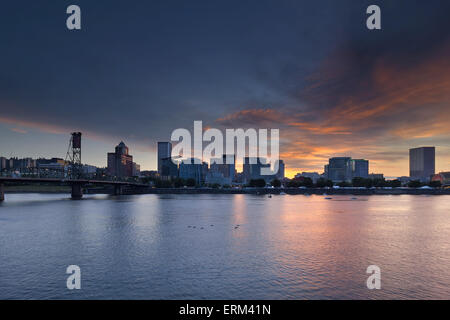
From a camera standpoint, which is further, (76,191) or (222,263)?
(76,191)

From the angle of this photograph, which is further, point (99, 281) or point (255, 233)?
point (255, 233)

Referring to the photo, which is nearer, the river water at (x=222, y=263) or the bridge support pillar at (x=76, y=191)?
the river water at (x=222, y=263)

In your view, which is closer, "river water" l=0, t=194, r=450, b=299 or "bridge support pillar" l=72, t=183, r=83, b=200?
"river water" l=0, t=194, r=450, b=299

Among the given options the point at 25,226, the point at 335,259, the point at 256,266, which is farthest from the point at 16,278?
the point at 25,226

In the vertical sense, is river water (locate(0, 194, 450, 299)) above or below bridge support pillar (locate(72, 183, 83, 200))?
above

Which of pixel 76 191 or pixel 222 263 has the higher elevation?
pixel 222 263

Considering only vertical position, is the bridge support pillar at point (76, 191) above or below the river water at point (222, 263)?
below

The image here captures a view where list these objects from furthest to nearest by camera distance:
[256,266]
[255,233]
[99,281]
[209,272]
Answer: [255,233], [256,266], [209,272], [99,281]

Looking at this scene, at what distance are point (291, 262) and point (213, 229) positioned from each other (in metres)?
23.5
